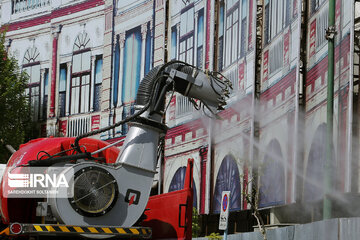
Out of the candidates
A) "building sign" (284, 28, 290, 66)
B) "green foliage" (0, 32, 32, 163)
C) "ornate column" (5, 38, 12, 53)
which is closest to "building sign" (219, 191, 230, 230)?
"building sign" (284, 28, 290, 66)

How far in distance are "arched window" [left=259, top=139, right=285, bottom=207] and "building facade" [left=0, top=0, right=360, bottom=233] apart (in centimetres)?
3

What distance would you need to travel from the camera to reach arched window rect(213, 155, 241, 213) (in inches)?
866

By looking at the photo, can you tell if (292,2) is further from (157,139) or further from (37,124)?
(37,124)

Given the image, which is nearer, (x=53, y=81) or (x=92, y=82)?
(x=92, y=82)

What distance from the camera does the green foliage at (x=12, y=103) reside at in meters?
32.8

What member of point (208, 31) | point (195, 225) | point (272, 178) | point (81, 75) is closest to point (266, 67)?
point (272, 178)

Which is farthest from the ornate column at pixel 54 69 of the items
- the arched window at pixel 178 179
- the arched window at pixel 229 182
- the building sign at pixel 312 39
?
the building sign at pixel 312 39

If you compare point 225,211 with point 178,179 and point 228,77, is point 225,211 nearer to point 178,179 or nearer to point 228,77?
point 228,77

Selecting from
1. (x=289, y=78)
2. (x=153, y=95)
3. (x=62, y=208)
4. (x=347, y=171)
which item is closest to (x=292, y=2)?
(x=289, y=78)

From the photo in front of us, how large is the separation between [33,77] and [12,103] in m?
2.54

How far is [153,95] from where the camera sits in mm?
9477

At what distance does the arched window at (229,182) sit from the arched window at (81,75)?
10.7 metres

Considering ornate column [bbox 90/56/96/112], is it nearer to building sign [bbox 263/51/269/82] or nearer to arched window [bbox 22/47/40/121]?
arched window [bbox 22/47/40/121]

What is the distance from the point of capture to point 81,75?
1314 inches
